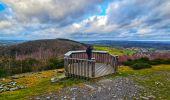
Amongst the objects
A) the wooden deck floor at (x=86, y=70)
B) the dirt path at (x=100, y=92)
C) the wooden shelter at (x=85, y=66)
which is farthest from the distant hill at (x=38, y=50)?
the dirt path at (x=100, y=92)

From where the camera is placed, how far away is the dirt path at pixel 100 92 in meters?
8.02

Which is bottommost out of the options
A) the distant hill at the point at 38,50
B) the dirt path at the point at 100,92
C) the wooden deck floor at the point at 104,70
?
the dirt path at the point at 100,92

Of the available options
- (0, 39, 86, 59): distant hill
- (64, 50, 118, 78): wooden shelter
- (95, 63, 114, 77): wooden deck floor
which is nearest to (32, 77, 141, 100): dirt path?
(64, 50, 118, 78): wooden shelter

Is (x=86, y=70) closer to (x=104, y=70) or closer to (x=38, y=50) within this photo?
(x=104, y=70)

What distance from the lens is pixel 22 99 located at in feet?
26.1

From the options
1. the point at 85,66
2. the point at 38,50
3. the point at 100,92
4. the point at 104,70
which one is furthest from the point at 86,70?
the point at 38,50

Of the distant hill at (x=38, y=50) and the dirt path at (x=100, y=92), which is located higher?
the distant hill at (x=38, y=50)

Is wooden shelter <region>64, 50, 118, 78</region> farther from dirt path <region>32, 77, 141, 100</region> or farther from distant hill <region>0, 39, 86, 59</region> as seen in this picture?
distant hill <region>0, 39, 86, 59</region>

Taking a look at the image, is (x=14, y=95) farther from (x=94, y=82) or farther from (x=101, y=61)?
(x=101, y=61)

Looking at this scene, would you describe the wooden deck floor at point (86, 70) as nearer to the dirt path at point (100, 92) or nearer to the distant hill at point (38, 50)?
the dirt path at point (100, 92)

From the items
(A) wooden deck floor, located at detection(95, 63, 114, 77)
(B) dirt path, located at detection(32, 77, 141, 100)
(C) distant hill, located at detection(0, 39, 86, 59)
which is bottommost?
(B) dirt path, located at detection(32, 77, 141, 100)

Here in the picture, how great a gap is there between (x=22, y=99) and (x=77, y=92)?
7.62 feet

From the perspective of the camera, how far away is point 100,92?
8695mm

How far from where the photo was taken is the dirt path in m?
8.02
